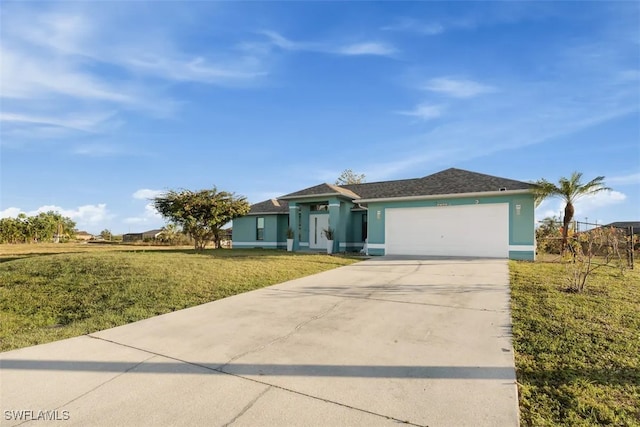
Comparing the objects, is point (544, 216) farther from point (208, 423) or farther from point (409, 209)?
point (208, 423)

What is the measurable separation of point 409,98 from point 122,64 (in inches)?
423

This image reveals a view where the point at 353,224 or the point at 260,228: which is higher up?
the point at 353,224

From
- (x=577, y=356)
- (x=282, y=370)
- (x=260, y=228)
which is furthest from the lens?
(x=260, y=228)

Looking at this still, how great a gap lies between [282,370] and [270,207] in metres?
20.4

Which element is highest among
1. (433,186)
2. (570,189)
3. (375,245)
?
(433,186)

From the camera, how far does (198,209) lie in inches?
748

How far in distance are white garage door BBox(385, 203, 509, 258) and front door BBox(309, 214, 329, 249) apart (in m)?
4.68

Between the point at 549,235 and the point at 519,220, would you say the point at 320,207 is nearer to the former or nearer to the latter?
the point at 519,220

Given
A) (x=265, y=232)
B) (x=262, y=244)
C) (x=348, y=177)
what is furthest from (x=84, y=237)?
(x=265, y=232)

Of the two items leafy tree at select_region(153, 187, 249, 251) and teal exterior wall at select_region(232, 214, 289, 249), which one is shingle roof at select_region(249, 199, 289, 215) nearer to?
teal exterior wall at select_region(232, 214, 289, 249)

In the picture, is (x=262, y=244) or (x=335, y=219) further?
(x=262, y=244)

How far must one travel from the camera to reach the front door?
66.4ft

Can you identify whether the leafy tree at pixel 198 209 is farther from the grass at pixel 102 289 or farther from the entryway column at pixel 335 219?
the grass at pixel 102 289

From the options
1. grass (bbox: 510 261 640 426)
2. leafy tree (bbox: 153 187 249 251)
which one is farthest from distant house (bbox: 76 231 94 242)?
grass (bbox: 510 261 640 426)
